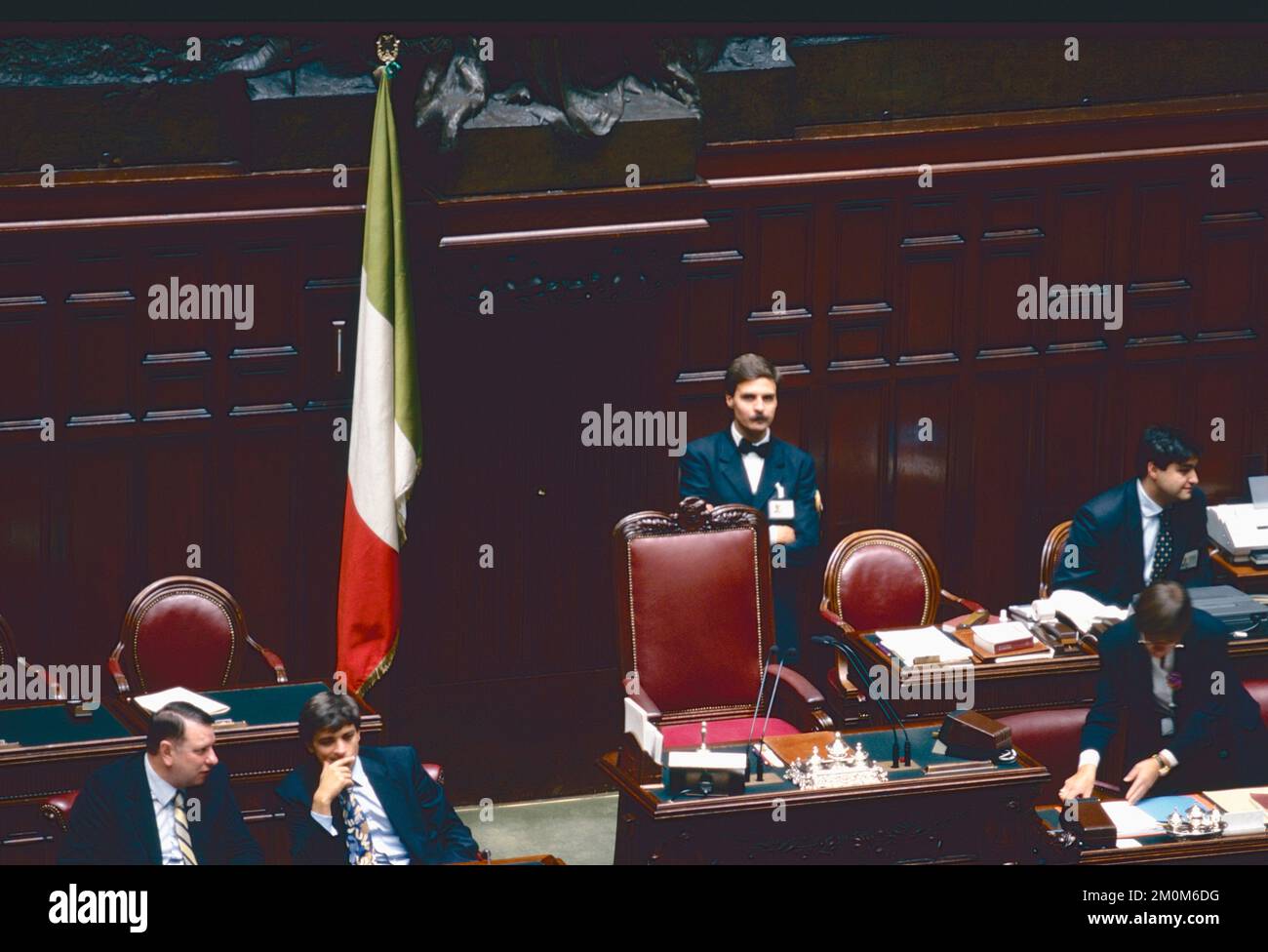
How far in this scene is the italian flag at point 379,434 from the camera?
Answer: 7055 mm

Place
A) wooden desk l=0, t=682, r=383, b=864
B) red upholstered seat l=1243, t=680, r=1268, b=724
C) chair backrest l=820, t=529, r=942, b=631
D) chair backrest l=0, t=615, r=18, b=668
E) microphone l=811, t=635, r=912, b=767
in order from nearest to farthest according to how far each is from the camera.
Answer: microphone l=811, t=635, r=912, b=767
wooden desk l=0, t=682, r=383, b=864
red upholstered seat l=1243, t=680, r=1268, b=724
chair backrest l=0, t=615, r=18, b=668
chair backrest l=820, t=529, r=942, b=631

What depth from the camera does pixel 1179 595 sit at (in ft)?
21.2

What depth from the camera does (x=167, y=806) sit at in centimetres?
581

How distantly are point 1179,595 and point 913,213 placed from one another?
6.96 feet

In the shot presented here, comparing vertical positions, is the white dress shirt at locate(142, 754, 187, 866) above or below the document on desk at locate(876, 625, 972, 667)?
below

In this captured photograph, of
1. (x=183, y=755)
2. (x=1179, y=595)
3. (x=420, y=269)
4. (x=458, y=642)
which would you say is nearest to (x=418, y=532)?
(x=458, y=642)

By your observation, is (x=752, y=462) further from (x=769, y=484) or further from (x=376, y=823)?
(x=376, y=823)

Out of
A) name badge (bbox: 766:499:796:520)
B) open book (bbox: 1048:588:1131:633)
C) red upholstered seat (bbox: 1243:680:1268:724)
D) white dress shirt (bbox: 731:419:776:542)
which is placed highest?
white dress shirt (bbox: 731:419:776:542)

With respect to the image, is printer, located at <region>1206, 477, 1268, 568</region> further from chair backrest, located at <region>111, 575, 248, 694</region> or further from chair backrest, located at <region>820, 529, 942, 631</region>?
chair backrest, located at <region>111, 575, 248, 694</region>

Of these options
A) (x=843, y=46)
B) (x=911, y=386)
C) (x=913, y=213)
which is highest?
(x=843, y=46)

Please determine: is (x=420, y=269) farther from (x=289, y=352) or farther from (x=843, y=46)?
(x=843, y=46)

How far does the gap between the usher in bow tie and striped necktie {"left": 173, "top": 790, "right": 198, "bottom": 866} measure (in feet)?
7.83

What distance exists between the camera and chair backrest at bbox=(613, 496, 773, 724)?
22.9 ft

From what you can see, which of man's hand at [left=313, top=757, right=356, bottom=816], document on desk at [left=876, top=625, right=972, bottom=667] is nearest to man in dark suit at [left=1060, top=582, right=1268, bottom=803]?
document on desk at [left=876, top=625, right=972, bottom=667]
